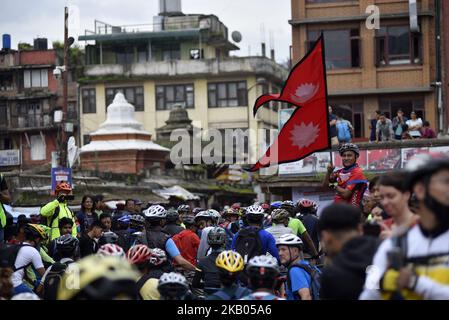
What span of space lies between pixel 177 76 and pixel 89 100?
6.58 metres

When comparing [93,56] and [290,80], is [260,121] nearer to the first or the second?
[93,56]

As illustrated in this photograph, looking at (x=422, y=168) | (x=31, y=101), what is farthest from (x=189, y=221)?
(x=31, y=101)

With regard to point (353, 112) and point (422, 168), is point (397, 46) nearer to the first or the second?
point (353, 112)

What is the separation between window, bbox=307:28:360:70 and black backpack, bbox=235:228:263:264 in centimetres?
3223

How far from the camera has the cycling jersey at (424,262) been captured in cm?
759

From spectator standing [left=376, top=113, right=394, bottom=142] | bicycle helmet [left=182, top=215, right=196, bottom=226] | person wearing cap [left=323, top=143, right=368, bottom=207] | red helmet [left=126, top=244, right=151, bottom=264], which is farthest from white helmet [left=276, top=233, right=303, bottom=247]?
spectator standing [left=376, top=113, right=394, bottom=142]

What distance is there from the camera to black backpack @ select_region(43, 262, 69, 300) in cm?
1269

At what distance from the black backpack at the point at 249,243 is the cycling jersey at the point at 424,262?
7.47 meters

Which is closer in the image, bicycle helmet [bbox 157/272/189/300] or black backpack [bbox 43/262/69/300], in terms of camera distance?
bicycle helmet [bbox 157/272/189/300]

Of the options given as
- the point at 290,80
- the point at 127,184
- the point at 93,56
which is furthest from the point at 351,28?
the point at 93,56

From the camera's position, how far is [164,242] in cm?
1595

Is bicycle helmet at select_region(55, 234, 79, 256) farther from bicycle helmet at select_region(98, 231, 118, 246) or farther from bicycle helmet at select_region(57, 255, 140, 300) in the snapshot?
bicycle helmet at select_region(57, 255, 140, 300)

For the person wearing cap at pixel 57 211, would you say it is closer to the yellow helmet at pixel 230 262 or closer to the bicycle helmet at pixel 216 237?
the bicycle helmet at pixel 216 237

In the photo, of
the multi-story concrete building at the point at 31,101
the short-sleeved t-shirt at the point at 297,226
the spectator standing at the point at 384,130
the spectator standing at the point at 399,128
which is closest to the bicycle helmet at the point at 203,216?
the short-sleeved t-shirt at the point at 297,226
